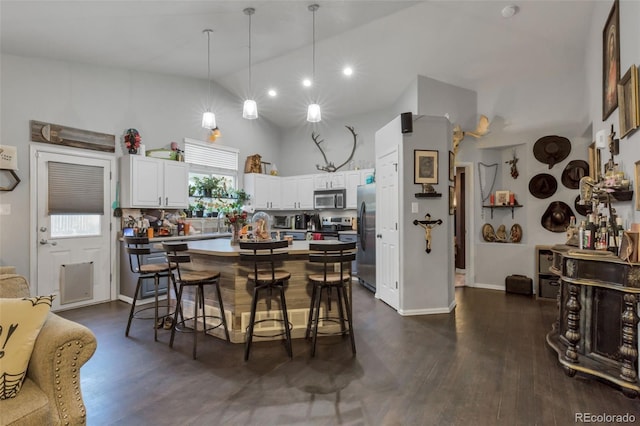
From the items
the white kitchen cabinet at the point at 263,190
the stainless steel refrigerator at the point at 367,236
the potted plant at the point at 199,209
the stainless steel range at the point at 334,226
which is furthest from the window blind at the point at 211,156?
the stainless steel refrigerator at the point at 367,236

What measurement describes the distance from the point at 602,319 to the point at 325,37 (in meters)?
4.66

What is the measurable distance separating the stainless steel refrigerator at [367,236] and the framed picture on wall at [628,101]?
9.53 feet

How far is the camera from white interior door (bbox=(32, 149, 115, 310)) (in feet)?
14.2

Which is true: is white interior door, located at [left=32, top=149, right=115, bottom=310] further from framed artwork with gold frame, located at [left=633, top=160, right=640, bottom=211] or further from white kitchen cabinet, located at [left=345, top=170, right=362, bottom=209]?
framed artwork with gold frame, located at [left=633, top=160, right=640, bottom=211]

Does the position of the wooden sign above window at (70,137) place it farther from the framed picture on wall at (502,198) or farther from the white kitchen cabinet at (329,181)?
the framed picture on wall at (502,198)

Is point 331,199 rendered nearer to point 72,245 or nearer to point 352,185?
point 352,185

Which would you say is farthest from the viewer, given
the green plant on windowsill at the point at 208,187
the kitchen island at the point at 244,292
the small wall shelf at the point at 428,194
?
the green plant on windowsill at the point at 208,187

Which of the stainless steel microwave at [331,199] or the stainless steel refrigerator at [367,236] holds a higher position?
the stainless steel microwave at [331,199]

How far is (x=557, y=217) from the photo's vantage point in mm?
5070

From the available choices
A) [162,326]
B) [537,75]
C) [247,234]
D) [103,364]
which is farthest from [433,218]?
[103,364]

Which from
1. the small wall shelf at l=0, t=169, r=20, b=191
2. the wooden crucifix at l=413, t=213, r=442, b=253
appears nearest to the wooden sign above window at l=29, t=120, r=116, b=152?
the small wall shelf at l=0, t=169, r=20, b=191

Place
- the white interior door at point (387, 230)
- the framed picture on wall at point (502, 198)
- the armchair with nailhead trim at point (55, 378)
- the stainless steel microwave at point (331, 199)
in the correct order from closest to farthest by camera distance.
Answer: the armchair with nailhead trim at point (55, 378) < the white interior door at point (387, 230) < the framed picture on wall at point (502, 198) < the stainless steel microwave at point (331, 199)

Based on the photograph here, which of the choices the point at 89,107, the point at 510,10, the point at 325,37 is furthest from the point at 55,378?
the point at 510,10

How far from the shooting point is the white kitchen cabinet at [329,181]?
22.2ft
